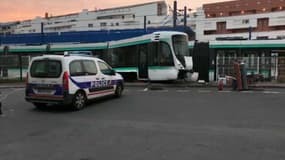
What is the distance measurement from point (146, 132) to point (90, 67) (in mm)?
5194

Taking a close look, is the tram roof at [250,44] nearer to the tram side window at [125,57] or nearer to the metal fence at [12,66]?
the tram side window at [125,57]

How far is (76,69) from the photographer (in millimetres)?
11133

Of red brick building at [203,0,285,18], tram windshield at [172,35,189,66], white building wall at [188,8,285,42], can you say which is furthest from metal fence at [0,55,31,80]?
red brick building at [203,0,285,18]

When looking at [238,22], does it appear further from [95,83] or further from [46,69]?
[46,69]

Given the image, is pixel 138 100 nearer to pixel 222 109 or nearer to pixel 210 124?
pixel 222 109

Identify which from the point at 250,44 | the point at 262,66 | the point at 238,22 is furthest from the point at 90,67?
the point at 238,22

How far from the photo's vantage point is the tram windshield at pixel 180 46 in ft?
61.8

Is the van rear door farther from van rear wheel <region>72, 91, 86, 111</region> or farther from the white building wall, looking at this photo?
the white building wall

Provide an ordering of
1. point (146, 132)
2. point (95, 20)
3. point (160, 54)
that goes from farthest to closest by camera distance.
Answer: point (95, 20)
point (160, 54)
point (146, 132)

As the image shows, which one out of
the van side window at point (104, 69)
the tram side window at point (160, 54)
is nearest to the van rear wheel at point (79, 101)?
the van side window at point (104, 69)

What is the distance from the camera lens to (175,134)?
7.30 m

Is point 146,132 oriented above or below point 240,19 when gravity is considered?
below

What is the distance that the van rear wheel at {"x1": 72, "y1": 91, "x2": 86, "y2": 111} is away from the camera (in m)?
10.9

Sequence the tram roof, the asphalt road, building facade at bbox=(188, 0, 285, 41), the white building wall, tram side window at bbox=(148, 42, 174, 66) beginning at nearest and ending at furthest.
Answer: the asphalt road → tram side window at bbox=(148, 42, 174, 66) → the tram roof → the white building wall → building facade at bbox=(188, 0, 285, 41)
